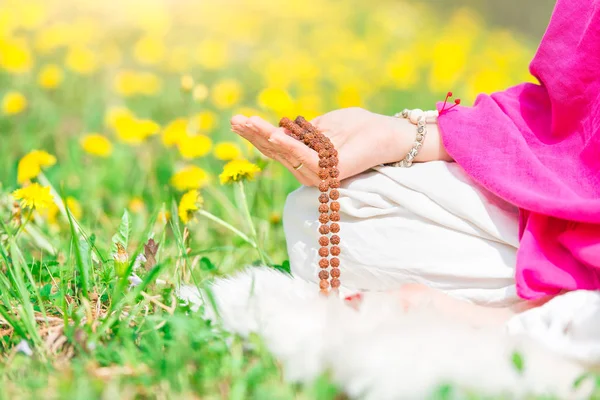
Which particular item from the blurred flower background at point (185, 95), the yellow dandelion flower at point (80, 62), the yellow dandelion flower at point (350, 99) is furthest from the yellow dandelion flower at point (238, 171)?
the yellow dandelion flower at point (80, 62)

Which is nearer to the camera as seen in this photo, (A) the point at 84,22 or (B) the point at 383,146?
(B) the point at 383,146

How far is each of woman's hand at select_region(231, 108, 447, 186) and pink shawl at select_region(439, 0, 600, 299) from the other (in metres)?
0.08

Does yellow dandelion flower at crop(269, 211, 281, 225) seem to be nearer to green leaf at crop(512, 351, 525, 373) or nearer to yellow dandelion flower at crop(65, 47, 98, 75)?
green leaf at crop(512, 351, 525, 373)

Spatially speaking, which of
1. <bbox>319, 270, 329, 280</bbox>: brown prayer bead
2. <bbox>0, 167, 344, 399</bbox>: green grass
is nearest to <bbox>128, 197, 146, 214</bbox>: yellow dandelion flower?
<bbox>0, 167, 344, 399</bbox>: green grass

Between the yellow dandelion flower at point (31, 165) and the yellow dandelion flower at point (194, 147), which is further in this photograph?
the yellow dandelion flower at point (194, 147)

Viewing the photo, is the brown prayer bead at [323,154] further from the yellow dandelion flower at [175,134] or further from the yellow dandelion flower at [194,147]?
the yellow dandelion flower at [175,134]

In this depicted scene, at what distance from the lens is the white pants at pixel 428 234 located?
1.26m

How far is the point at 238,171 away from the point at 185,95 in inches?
28.8

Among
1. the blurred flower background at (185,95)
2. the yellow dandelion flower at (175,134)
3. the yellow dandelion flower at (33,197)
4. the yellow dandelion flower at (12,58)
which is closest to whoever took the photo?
the yellow dandelion flower at (33,197)

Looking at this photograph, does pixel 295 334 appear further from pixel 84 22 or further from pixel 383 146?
pixel 84 22

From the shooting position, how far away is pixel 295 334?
105cm

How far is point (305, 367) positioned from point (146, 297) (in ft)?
1.19

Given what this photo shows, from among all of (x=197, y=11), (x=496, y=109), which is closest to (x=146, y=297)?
(x=496, y=109)

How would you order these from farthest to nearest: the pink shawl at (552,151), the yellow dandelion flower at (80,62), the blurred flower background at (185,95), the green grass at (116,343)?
the yellow dandelion flower at (80,62) → the blurred flower background at (185,95) → the pink shawl at (552,151) → the green grass at (116,343)
